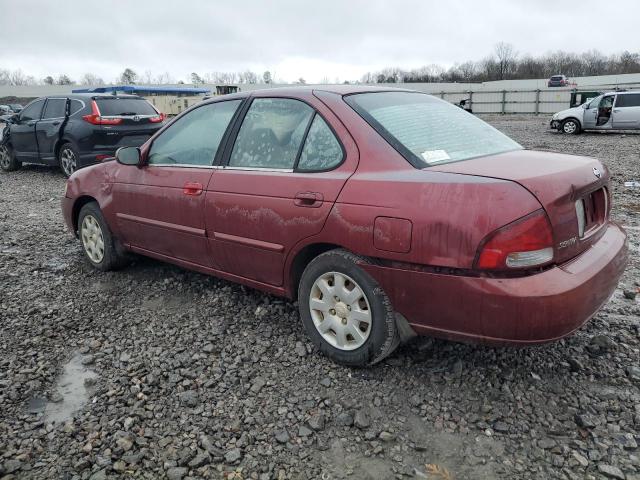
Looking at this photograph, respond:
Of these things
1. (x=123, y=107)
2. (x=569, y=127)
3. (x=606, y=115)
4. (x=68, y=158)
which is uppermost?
(x=123, y=107)

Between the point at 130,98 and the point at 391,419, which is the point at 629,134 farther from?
the point at 391,419

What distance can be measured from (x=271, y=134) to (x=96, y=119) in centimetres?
765

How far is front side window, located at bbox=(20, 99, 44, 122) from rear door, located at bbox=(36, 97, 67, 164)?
226 mm

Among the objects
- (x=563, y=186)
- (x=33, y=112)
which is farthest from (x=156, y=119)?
(x=563, y=186)

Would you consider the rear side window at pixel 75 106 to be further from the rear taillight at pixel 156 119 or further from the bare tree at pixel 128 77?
the bare tree at pixel 128 77

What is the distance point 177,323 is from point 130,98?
26.6 feet

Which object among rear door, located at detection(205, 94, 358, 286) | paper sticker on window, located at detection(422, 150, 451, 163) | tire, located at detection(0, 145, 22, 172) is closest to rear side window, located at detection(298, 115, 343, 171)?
rear door, located at detection(205, 94, 358, 286)

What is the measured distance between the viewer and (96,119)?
991 cm

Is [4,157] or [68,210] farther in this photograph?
[4,157]

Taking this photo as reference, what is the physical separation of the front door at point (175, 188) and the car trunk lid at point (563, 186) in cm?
176

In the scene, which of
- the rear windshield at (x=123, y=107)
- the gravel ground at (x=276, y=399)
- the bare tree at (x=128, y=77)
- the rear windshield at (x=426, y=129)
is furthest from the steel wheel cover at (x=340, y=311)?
the bare tree at (x=128, y=77)

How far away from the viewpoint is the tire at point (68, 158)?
10.2 meters

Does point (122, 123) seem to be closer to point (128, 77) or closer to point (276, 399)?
point (276, 399)

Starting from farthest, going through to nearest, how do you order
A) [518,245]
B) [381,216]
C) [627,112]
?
[627,112]
[381,216]
[518,245]
